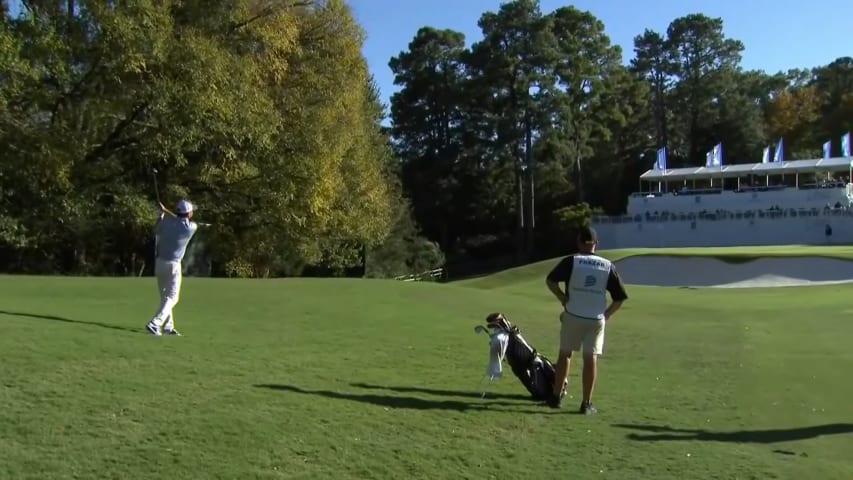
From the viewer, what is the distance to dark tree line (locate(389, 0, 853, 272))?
7825 cm

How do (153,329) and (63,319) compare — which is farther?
(63,319)

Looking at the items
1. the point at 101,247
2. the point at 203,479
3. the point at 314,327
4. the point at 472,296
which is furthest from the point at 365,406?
the point at 101,247

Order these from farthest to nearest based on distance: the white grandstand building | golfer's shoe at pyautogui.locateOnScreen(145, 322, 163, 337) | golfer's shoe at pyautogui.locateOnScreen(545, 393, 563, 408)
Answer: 1. the white grandstand building
2. golfer's shoe at pyautogui.locateOnScreen(145, 322, 163, 337)
3. golfer's shoe at pyautogui.locateOnScreen(545, 393, 563, 408)

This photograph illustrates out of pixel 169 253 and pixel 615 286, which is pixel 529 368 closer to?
pixel 615 286

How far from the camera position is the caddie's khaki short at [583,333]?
27.1 ft

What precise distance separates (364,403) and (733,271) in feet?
119

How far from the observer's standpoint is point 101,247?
3092 centimetres

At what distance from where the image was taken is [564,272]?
8.27 meters

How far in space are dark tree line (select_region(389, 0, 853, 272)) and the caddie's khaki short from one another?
65.5 m

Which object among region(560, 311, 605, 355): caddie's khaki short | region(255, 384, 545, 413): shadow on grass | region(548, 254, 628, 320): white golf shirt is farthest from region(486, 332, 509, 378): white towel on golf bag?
region(548, 254, 628, 320): white golf shirt

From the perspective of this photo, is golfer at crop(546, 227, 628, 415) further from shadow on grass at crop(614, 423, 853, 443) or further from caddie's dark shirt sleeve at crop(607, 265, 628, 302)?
shadow on grass at crop(614, 423, 853, 443)

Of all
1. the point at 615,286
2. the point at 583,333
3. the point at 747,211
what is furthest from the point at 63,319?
the point at 747,211

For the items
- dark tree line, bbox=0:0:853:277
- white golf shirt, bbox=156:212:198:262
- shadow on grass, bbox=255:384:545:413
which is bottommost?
shadow on grass, bbox=255:384:545:413

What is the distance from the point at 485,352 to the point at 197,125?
678 inches
